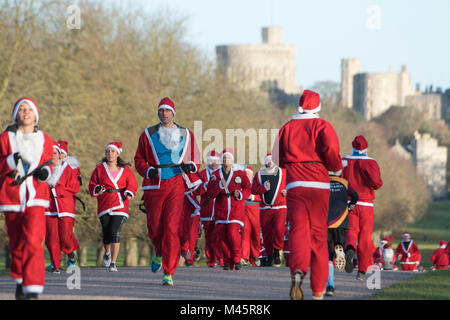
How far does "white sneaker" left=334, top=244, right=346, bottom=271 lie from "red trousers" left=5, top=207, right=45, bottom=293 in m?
3.99

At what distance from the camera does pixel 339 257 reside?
42.1 feet

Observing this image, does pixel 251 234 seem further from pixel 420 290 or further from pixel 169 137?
pixel 420 290

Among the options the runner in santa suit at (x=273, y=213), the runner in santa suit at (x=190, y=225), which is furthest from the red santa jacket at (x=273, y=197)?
the runner in santa suit at (x=190, y=225)

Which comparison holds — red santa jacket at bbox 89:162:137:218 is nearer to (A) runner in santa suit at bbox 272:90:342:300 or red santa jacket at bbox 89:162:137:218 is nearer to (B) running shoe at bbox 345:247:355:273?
(B) running shoe at bbox 345:247:355:273

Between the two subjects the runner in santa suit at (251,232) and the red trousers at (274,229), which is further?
the runner in santa suit at (251,232)

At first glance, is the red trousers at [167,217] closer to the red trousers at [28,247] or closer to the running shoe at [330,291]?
the running shoe at [330,291]

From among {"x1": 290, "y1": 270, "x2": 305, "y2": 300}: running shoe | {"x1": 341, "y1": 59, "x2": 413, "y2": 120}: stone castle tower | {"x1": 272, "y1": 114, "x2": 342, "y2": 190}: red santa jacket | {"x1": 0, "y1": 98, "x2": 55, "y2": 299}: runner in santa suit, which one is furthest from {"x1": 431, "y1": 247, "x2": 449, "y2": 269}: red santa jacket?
{"x1": 341, "y1": 59, "x2": 413, "y2": 120}: stone castle tower

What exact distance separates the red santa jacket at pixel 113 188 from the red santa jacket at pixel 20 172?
5.67 meters

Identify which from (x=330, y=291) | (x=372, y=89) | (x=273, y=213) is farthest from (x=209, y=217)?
(x=372, y=89)

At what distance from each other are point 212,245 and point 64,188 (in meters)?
3.29

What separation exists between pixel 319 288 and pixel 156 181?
3.12 meters

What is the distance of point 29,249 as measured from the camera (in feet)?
33.5

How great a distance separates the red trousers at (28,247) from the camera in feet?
33.4

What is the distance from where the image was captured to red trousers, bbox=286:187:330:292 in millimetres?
10836
